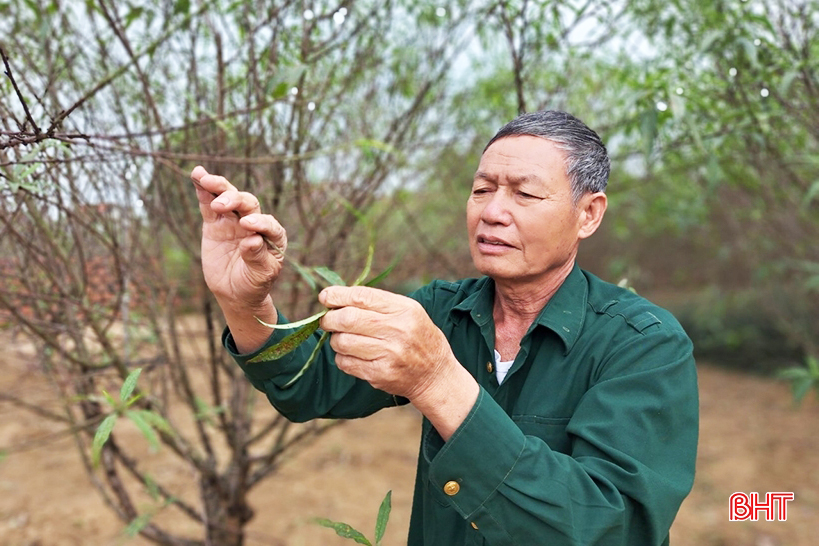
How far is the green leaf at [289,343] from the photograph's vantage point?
1.09 meters

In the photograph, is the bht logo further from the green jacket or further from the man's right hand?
the man's right hand

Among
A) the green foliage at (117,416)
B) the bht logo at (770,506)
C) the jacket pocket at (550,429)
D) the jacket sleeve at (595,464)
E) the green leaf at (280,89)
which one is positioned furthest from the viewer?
the bht logo at (770,506)

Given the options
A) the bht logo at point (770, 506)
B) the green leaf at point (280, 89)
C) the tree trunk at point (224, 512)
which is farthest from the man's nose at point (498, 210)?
the bht logo at point (770, 506)

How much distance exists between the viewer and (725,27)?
2.36 meters

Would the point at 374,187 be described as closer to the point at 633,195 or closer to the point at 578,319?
the point at 578,319

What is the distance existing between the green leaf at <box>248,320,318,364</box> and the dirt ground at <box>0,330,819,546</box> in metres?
2.27

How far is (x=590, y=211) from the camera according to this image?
1.45 metres

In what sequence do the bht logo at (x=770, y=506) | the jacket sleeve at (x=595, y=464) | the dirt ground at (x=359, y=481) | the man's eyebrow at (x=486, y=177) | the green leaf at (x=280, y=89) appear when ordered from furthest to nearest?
the dirt ground at (x=359, y=481)
the bht logo at (x=770, y=506)
the green leaf at (x=280, y=89)
the man's eyebrow at (x=486, y=177)
the jacket sleeve at (x=595, y=464)

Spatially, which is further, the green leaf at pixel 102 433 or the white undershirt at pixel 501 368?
the white undershirt at pixel 501 368

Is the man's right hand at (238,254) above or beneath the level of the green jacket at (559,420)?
above

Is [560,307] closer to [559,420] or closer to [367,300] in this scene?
[559,420]

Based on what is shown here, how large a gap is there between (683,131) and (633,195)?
3.20 m

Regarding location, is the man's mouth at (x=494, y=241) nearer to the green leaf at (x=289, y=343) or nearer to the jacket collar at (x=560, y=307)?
the jacket collar at (x=560, y=307)

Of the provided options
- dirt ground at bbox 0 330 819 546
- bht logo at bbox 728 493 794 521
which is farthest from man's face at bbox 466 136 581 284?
bht logo at bbox 728 493 794 521
